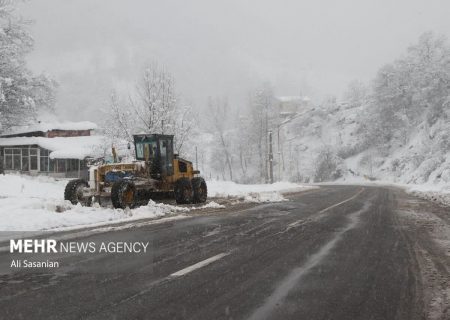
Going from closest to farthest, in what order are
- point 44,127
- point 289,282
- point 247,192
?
point 289,282, point 247,192, point 44,127

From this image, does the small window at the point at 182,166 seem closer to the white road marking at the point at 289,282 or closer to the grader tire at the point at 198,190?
the grader tire at the point at 198,190

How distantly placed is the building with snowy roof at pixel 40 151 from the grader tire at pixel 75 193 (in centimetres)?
2852

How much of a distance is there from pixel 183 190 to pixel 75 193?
375cm

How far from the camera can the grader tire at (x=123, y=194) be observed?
46.6 feet

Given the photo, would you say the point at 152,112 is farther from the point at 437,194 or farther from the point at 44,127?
the point at 437,194

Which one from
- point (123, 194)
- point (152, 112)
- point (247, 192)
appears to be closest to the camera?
point (123, 194)

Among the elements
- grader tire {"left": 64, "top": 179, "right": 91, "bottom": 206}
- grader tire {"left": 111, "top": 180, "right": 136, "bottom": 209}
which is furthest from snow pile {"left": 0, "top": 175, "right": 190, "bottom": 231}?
grader tire {"left": 64, "top": 179, "right": 91, "bottom": 206}

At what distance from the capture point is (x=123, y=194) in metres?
14.4

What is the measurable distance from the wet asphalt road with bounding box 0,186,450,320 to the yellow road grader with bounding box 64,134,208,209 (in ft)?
17.8

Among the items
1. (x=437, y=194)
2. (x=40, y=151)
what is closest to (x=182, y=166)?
(x=437, y=194)

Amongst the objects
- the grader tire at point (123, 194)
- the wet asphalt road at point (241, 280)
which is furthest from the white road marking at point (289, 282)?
the grader tire at point (123, 194)

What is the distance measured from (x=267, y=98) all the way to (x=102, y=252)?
73.8 m

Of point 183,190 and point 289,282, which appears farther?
point 183,190

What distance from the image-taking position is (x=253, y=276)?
583 cm
